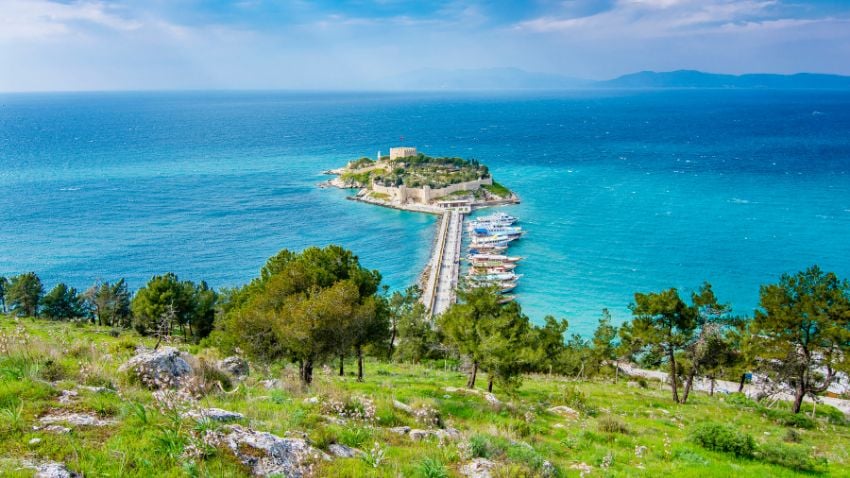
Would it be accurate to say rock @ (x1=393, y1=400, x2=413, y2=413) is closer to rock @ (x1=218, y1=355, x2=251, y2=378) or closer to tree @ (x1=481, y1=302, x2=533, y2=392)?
rock @ (x1=218, y1=355, x2=251, y2=378)

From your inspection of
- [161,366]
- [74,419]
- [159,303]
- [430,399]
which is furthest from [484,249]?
[74,419]

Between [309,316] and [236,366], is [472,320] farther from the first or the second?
[236,366]

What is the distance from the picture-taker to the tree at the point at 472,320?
2227 centimetres

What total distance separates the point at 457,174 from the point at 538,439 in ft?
332

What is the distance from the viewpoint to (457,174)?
111812 millimetres

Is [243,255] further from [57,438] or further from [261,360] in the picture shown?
[57,438]

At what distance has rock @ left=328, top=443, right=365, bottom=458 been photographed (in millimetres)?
8883

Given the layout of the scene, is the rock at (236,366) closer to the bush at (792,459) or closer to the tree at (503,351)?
the tree at (503,351)

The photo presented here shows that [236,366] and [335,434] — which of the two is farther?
[236,366]

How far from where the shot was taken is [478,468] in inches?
355

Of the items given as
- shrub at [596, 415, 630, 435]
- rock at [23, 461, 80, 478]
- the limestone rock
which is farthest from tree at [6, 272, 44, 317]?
shrub at [596, 415, 630, 435]

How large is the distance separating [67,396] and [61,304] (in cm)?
4977

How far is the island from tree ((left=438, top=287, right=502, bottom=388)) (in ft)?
244

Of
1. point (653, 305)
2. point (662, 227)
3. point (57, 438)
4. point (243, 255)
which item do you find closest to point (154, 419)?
point (57, 438)
